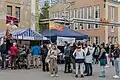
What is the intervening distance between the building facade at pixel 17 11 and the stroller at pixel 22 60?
885cm

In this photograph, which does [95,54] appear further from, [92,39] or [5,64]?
[92,39]

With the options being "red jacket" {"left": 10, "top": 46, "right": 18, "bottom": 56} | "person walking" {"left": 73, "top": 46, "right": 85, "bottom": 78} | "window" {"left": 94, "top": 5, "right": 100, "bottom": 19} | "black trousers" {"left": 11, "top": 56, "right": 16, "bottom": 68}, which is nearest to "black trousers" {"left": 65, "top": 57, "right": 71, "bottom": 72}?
"person walking" {"left": 73, "top": 46, "right": 85, "bottom": 78}

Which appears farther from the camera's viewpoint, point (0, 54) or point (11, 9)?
point (11, 9)

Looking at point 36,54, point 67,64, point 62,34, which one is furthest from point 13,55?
point 62,34

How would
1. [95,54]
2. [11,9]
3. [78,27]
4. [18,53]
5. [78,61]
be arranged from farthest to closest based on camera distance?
[78,27], [11,9], [18,53], [95,54], [78,61]

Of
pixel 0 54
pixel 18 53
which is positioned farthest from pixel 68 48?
pixel 0 54

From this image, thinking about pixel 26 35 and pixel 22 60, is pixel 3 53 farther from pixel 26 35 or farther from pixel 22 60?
pixel 26 35

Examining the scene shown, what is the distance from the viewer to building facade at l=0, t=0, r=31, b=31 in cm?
3291

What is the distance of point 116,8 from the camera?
203 feet

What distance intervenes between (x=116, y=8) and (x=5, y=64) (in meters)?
Result: 40.8

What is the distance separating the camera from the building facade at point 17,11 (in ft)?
108

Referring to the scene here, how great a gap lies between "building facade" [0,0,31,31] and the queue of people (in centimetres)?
882

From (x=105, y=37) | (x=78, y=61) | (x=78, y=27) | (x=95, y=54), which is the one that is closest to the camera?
(x=78, y=61)

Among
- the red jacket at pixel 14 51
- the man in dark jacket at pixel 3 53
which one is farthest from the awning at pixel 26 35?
the red jacket at pixel 14 51
